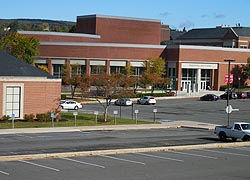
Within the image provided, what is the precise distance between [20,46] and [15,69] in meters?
43.2

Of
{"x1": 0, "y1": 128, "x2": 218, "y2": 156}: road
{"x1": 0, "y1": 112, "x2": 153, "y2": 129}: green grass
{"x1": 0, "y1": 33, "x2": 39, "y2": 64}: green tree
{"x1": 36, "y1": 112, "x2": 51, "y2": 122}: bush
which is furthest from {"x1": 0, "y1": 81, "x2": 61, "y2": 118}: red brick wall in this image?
{"x1": 0, "y1": 33, "x2": 39, "y2": 64}: green tree

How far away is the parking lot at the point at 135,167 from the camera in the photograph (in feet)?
66.7

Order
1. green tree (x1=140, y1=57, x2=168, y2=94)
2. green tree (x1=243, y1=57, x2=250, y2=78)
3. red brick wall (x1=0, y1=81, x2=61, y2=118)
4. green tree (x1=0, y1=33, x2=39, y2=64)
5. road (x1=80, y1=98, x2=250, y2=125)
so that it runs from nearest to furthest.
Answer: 1. red brick wall (x1=0, y1=81, x2=61, y2=118)
2. road (x1=80, y1=98, x2=250, y2=125)
3. green tree (x1=140, y1=57, x2=168, y2=94)
4. green tree (x1=0, y1=33, x2=39, y2=64)
5. green tree (x1=243, y1=57, x2=250, y2=78)

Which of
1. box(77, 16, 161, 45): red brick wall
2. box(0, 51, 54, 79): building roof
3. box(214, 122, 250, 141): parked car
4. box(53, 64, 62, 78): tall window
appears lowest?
box(214, 122, 250, 141): parked car

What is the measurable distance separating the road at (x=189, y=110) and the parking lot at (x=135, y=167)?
26.7 m

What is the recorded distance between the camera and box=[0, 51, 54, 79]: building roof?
46016 millimetres

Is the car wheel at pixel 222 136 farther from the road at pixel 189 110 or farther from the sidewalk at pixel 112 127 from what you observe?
the road at pixel 189 110

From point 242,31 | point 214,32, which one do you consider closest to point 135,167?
point 242,31

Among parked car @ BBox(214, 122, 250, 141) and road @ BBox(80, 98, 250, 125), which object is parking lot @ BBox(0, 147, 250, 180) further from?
road @ BBox(80, 98, 250, 125)

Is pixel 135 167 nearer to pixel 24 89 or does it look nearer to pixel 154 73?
pixel 24 89

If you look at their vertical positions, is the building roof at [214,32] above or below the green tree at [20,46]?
above

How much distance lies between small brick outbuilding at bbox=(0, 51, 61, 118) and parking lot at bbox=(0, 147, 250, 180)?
21467 mm

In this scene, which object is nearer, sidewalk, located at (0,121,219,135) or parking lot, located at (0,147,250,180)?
parking lot, located at (0,147,250,180)

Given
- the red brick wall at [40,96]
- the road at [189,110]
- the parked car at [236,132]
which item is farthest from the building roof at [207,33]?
the parked car at [236,132]
